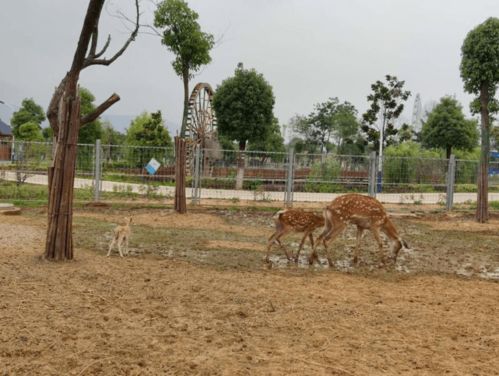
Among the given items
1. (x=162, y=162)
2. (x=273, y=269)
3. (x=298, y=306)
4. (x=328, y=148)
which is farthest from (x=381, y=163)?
(x=328, y=148)

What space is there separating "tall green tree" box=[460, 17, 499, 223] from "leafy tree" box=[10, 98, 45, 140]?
45815 millimetres

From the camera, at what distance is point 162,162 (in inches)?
856

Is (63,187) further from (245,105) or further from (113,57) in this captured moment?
(245,105)

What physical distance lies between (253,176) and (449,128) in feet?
75.8

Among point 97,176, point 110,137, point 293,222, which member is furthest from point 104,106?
point 110,137

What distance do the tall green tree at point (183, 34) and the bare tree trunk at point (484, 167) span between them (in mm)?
16537

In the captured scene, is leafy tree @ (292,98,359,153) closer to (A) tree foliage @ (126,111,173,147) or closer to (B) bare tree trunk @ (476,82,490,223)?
(A) tree foliage @ (126,111,173,147)

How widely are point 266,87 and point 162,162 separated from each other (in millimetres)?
12716

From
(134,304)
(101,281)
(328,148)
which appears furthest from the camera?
(328,148)

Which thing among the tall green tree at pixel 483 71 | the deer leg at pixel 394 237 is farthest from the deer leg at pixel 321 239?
the tall green tree at pixel 483 71

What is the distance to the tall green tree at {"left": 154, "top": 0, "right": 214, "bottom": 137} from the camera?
96.1ft

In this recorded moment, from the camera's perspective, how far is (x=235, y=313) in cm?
602

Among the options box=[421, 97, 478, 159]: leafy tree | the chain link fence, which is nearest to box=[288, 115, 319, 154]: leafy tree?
box=[421, 97, 478, 159]: leafy tree

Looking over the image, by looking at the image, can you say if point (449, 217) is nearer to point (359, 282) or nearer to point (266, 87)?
point (359, 282)
